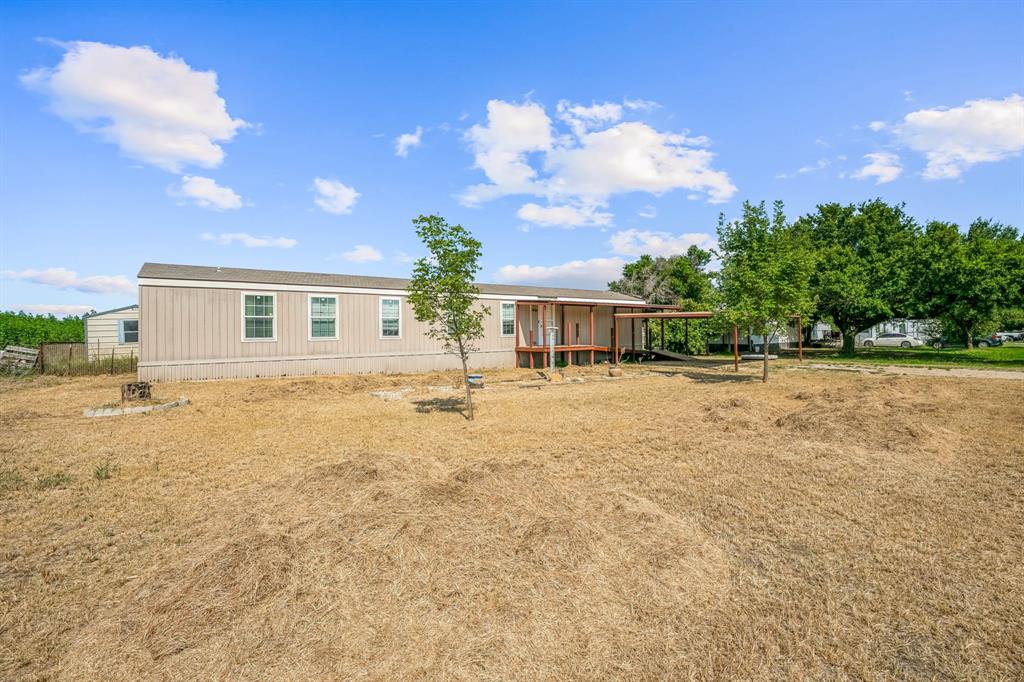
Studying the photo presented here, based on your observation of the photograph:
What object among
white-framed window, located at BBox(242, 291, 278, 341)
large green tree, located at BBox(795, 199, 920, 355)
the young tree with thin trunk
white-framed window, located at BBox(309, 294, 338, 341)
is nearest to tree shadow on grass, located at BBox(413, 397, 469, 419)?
the young tree with thin trunk

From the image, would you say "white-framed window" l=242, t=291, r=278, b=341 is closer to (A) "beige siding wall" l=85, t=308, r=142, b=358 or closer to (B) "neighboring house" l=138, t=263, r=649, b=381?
(B) "neighboring house" l=138, t=263, r=649, b=381

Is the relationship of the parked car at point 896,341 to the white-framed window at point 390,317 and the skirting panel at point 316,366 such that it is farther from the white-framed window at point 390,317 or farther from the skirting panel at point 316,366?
Answer: the white-framed window at point 390,317

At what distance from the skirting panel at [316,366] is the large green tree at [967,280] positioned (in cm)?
1811

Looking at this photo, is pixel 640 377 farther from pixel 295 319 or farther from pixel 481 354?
pixel 295 319

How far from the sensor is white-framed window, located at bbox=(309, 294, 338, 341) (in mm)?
16453

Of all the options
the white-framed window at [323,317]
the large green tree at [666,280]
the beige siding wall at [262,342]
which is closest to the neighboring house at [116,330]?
the beige siding wall at [262,342]

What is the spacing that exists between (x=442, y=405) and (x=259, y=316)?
8.26 m

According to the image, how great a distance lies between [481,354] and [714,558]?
16.5 meters

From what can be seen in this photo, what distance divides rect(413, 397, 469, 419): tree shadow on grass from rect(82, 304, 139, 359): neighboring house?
Answer: 50.1 ft

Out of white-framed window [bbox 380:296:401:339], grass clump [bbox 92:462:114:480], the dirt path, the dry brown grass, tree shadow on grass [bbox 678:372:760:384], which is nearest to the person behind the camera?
the dry brown grass

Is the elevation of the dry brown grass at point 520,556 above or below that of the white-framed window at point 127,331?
below

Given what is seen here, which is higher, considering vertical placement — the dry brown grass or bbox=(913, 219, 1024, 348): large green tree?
bbox=(913, 219, 1024, 348): large green tree

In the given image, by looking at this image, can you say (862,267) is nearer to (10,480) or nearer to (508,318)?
(508,318)

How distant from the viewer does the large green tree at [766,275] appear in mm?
14227
